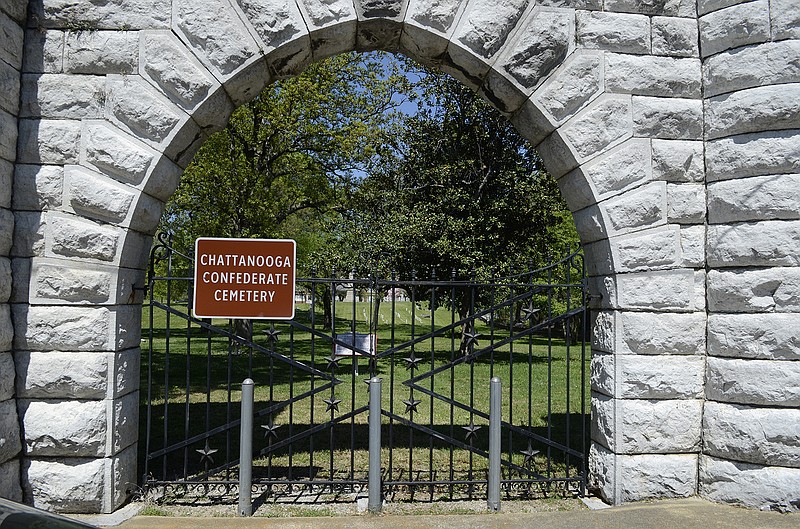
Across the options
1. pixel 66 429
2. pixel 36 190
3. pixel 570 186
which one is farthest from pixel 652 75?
pixel 66 429

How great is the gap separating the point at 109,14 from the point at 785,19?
502cm

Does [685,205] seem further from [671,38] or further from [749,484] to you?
[749,484]

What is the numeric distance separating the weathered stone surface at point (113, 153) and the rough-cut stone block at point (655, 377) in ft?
12.7

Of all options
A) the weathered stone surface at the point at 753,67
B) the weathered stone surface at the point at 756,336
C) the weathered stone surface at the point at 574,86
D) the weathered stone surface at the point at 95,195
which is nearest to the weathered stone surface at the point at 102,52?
the weathered stone surface at the point at 95,195

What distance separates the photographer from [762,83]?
428 centimetres

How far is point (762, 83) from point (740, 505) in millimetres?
3090

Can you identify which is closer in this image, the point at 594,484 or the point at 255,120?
the point at 594,484

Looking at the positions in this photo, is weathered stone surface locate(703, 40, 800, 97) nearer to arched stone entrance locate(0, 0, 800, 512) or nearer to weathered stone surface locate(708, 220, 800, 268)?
arched stone entrance locate(0, 0, 800, 512)

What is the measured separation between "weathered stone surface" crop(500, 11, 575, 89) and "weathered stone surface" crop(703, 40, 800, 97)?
1.14m

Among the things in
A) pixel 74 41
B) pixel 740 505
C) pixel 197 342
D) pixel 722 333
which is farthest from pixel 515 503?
pixel 197 342

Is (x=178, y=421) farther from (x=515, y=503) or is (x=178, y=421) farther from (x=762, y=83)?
(x=762, y=83)

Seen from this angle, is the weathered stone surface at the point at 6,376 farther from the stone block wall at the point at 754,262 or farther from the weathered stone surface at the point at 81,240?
the stone block wall at the point at 754,262

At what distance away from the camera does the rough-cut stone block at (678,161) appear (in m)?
4.52

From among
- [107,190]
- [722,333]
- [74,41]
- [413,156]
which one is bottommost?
[722,333]
